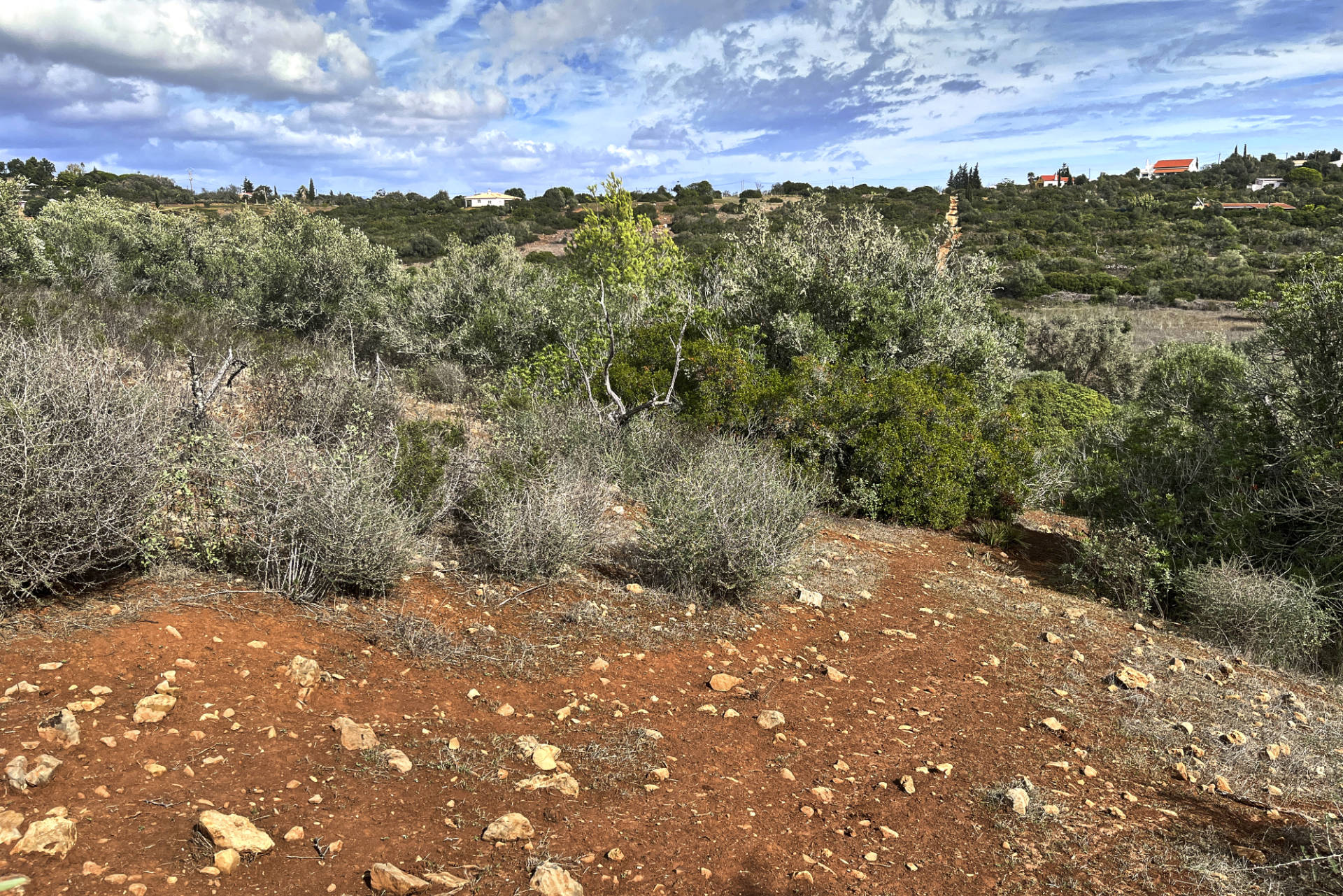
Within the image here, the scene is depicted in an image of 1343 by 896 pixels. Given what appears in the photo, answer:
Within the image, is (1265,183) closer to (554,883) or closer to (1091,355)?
(1091,355)

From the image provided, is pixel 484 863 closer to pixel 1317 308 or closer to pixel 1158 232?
pixel 1317 308

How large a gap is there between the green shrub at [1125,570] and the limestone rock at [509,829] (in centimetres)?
594

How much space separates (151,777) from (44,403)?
2.50 metres

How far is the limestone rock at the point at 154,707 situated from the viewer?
A: 3031mm

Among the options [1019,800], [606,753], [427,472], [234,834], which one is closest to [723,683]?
[606,753]

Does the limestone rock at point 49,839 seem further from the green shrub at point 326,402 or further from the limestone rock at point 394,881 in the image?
the green shrub at point 326,402

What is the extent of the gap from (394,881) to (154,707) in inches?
57.9

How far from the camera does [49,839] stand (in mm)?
2299

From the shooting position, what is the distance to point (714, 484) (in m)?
5.63

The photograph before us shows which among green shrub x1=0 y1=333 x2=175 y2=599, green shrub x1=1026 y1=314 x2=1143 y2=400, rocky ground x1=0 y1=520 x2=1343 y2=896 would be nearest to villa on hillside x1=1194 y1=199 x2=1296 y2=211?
green shrub x1=1026 y1=314 x2=1143 y2=400

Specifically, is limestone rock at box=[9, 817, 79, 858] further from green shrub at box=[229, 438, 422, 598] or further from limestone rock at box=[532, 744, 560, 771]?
green shrub at box=[229, 438, 422, 598]

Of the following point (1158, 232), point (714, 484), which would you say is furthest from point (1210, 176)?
point (714, 484)

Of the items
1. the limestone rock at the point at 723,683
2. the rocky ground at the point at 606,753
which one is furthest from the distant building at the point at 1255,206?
the limestone rock at the point at 723,683

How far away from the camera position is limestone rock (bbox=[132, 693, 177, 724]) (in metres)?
3.03
